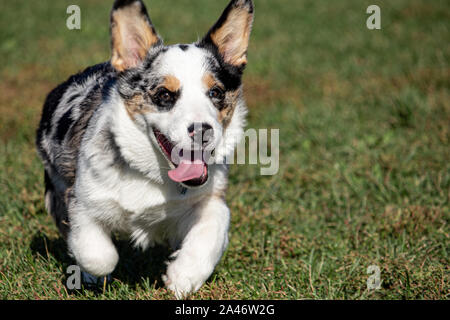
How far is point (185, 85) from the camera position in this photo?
3182mm

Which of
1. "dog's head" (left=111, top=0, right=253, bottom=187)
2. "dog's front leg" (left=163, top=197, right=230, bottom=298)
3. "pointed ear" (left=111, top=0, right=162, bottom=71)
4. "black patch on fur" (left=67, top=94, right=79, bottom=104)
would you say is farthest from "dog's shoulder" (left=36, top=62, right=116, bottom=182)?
"dog's front leg" (left=163, top=197, right=230, bottom=298)

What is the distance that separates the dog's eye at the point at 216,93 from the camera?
10.8ft

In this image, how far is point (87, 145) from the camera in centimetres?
336

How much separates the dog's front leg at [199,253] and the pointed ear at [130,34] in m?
1.04

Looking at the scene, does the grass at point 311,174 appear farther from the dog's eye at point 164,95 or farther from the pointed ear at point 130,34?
the pointed ear at point 130,34

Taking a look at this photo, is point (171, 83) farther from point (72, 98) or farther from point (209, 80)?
point (72, 98)

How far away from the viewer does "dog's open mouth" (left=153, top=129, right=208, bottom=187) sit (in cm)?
306

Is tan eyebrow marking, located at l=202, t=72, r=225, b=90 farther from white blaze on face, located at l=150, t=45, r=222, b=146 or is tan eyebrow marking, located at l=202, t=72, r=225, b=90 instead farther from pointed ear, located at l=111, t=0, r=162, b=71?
pointed ear, located at l=111, t=0, r=162, b=71

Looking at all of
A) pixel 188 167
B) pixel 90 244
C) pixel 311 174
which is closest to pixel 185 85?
pixel 188 167

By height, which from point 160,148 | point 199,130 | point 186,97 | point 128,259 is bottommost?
point 128,259

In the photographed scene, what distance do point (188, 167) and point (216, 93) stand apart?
1.71 ft

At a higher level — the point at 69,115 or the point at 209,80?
the point at 209,80

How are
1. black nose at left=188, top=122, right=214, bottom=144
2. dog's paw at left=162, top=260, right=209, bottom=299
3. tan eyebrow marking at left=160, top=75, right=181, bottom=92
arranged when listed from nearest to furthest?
1. black nose at left=188, top=122, right=214, bottom=144
2. dog's paw at left=162, top=260, right=209, bottom=299
3. tan eyebrow marking at left=160, top=75, right=181, bottom=92
